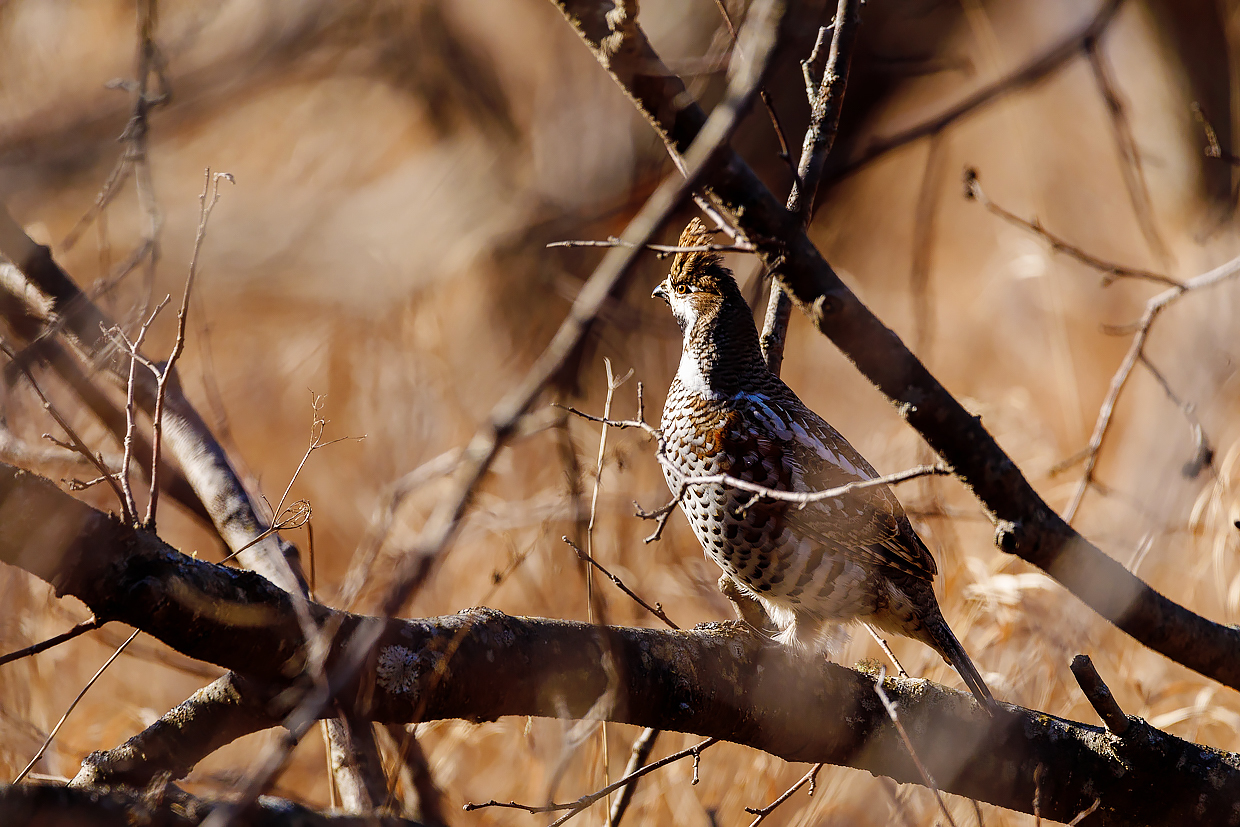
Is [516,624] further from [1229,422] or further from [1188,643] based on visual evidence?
[1229,422]

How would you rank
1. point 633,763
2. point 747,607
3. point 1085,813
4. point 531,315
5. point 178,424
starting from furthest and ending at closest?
point 531,315, point 747,607, point 178,424, point 633,763, point 1085,813

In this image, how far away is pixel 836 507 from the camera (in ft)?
7.69

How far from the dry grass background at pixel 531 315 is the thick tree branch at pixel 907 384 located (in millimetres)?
959

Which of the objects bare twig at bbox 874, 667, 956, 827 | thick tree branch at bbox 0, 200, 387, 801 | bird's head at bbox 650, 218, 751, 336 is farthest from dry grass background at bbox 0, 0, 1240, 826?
bare twig at bbox 874, 667, 956, 827

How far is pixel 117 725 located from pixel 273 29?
19.3ft

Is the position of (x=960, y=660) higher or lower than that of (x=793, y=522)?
lower

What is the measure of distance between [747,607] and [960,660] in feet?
1.88

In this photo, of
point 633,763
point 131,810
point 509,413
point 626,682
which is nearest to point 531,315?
point 633,763

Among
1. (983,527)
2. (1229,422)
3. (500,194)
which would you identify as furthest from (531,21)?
(1229,422)

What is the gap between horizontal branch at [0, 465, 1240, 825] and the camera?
3.92 feet

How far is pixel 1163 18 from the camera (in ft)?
17.2

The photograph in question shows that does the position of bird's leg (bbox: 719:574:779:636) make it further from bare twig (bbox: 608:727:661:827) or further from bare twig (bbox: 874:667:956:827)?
bare twig (bbox: 874:667:956:827)

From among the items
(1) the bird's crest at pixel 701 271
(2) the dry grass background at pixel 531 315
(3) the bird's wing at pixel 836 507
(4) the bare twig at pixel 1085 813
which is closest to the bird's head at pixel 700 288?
(1) the bird's crest at pixel 701 271

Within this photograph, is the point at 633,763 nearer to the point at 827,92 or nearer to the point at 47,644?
the point at 47,644
